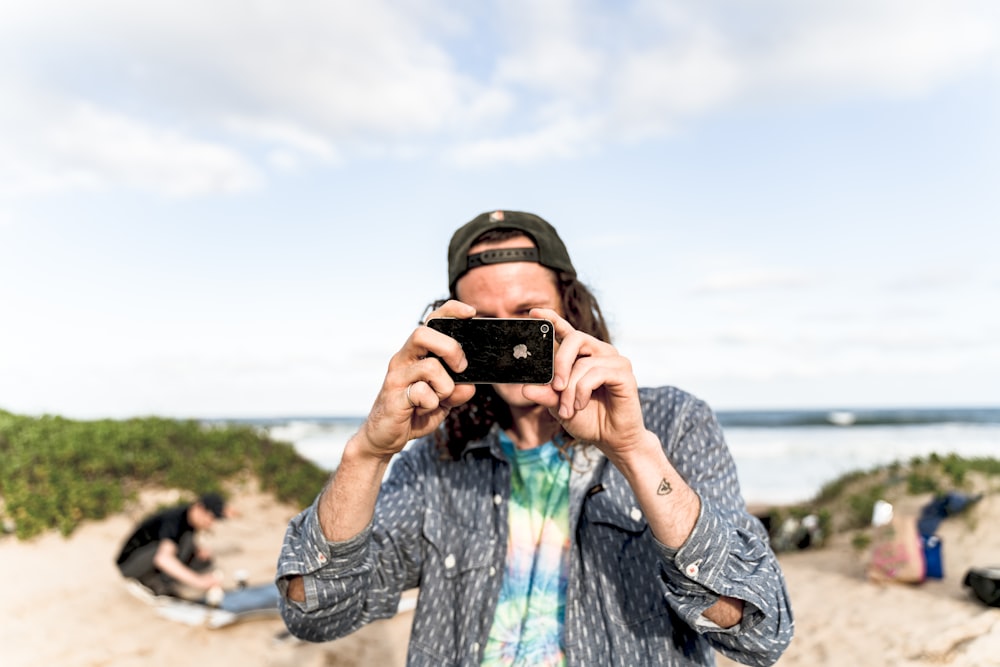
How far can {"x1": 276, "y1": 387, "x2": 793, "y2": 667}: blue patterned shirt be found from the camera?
1876 mm

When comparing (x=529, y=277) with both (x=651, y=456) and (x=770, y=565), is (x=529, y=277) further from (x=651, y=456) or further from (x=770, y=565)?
(x=770, y=565)

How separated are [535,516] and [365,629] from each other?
6097 millimetres

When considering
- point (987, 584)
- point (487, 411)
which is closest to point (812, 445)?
point (987, 584)

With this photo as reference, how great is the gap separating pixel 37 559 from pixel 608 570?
10.0 m

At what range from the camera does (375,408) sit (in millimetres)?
1916

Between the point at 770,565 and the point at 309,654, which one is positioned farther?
the point at 309,654

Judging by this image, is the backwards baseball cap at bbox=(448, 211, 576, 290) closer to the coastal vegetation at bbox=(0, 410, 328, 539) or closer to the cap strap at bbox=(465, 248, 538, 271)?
the cap strap at bbox=(465, 248, 538, 271)

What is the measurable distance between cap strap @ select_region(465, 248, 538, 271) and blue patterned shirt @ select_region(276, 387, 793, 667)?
65cm

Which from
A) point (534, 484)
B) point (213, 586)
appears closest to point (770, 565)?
point (534, 484)

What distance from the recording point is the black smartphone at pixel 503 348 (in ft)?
6.11

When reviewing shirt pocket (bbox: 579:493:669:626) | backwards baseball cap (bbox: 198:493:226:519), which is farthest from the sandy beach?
shirt pocket (bbox: 579:493:669:626)

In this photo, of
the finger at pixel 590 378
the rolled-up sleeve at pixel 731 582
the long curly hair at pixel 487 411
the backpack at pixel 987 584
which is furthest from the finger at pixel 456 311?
the backpack at pixel 987 584

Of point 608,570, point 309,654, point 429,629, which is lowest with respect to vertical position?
point 309,654

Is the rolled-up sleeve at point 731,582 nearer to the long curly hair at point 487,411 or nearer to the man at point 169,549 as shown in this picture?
the long curly hair at point 487,411
